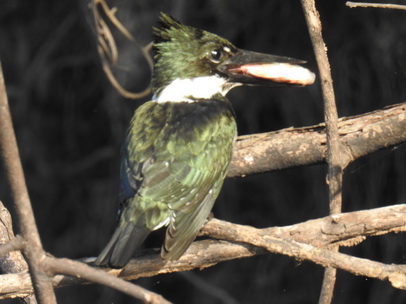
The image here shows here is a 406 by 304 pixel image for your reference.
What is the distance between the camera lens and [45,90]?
4371mm

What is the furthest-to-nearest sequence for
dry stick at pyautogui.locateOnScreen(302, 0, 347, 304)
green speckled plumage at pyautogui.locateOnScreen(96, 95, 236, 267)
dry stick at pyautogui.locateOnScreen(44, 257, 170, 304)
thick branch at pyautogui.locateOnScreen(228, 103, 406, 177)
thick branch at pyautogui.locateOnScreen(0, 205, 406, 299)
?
1. thick branch at pyautogui.locateOnScreen(228, 103, 406, 177)
2. dry stick at pyautogui.locateOnScreen(302, 0, 347, 304)
3. green speckled plumage at pyautogui.locateOnScreen(96, 95, 236, 267)
4. thick branch at pyautogui.locateOnScreen(0, 205, 406, 299)
5. dry stick at pyautogui.locateOnScreen(44, 257, 170, 304)

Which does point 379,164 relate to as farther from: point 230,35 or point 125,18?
point 125,18

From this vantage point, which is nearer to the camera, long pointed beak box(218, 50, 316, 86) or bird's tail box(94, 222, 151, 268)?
bird's tail box(94, 222, 151, 268)

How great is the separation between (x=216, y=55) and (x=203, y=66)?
58 mm

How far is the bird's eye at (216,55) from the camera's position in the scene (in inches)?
126

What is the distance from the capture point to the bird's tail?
2428 mm

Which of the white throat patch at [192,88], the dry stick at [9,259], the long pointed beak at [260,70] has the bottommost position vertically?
the dry stick at [9,259]

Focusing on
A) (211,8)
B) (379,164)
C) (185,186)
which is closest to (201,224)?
(185,186)

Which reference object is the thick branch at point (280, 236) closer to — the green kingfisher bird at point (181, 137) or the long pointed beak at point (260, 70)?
the green kingfisher bird at point (181, 137)

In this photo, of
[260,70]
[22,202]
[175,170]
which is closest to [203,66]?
[260,70]

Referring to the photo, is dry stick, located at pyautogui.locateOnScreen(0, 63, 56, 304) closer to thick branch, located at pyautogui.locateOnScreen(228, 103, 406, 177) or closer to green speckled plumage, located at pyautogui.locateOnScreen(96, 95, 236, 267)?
green speckled plumage, located at pyautogui.locateOnScreen(96, 95, 236, 267)

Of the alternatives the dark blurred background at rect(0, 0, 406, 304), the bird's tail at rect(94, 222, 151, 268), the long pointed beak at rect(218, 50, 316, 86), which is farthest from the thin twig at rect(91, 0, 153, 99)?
the bird's tail at rect(94, 222, 151, 268)

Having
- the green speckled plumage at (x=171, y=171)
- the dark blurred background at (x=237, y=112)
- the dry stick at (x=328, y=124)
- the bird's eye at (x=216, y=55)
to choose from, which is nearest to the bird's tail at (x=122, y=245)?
the green speckled plumage at (x=171, y=171)

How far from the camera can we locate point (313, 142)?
10.3ft
